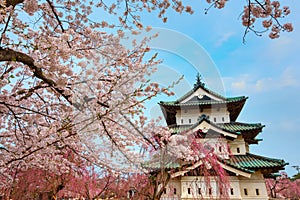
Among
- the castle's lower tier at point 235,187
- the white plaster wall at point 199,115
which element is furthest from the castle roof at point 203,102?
the castle's lower tier at point 235,187

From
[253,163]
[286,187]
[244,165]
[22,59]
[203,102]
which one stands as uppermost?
[203,102]

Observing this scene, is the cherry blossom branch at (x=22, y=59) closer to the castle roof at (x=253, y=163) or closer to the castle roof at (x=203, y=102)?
the castle roof at (x=253, y=163)

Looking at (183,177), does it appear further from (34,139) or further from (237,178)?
(34,139)

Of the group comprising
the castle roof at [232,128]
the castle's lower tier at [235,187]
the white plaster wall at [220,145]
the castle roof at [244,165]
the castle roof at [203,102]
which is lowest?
the castle's lower tier at [235,187]

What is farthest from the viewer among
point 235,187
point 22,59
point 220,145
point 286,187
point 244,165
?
point 286,187

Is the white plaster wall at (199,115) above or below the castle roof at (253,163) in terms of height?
above

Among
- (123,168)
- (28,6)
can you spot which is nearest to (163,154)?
(123,168)

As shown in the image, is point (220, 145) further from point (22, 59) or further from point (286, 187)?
point (286, 187)

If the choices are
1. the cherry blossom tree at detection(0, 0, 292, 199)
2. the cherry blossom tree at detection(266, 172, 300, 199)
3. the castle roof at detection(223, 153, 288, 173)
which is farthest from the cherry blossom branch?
the cherry blossom tree at detection(266, 172, 300, 199)

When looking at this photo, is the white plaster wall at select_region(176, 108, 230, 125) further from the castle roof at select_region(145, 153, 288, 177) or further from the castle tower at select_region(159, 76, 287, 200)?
the castle roof at select_region(145, 153, 288, 177)

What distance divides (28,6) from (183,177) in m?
9.02

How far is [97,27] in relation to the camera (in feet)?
11.7

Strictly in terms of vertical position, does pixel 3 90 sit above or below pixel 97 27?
below

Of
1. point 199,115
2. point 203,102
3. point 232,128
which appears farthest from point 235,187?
point 203,102
